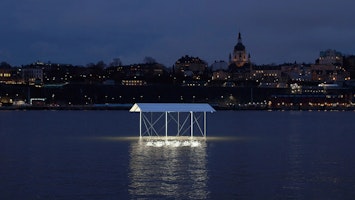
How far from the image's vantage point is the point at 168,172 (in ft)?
95.0

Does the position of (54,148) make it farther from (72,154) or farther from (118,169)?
(118,169)

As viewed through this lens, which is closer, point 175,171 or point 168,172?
point 168,172

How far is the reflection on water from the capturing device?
2381cm

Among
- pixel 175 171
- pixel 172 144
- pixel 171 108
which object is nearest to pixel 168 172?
pixel 175 171

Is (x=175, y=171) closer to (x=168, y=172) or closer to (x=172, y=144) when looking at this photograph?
(x=168, y=172)

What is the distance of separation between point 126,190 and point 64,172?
5.39 m

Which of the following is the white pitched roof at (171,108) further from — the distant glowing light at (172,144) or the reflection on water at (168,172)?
the reflection on water at (168,172)

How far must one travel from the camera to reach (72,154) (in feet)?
121

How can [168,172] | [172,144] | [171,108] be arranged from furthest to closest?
[171,108] < [172,144] < [168,172]

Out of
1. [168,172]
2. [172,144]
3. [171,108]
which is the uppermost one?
[171,108]

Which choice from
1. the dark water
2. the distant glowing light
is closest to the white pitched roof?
the distant glowing light

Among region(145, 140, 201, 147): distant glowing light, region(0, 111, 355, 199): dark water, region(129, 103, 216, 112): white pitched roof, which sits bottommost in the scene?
region(0, 111, 355, 199): dark water

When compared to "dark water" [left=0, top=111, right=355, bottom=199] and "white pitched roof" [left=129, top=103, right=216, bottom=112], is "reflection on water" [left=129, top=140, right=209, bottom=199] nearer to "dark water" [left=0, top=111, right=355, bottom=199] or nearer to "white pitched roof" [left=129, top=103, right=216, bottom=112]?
"dark water" [left=0, top=111, right=355, bottom=199]

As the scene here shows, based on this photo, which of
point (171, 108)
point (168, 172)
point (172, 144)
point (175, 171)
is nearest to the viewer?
point (168, 172)
